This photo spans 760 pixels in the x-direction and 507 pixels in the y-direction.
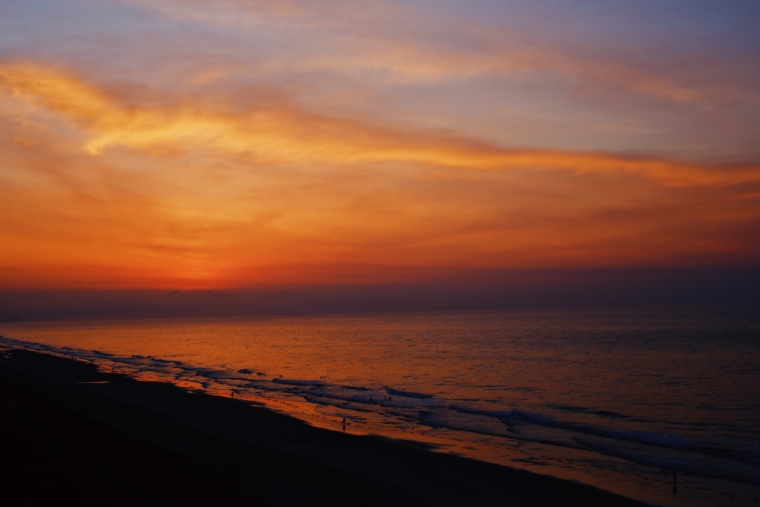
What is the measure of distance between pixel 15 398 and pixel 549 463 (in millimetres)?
24900

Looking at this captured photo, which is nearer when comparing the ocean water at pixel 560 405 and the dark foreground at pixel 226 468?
→ the dark foreground at pixel 226 468

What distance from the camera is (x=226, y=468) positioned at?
16.2 metres

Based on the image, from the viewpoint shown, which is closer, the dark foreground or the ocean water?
the dark foreground

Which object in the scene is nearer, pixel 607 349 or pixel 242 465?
pixel 242 465

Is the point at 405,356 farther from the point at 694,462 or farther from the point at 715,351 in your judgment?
the point at 694,462

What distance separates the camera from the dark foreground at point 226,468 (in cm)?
1323

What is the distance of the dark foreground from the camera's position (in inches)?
521

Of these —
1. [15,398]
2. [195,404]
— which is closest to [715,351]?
[195,404]

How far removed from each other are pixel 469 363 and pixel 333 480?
154 ft

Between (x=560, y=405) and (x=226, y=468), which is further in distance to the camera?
(x=560, y=405)

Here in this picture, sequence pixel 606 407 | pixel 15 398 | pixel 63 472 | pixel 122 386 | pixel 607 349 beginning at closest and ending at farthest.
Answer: pixel 63 472 < pixel 15 398 < pixel 606 407 < pixel 122 386 < pixel 607 349

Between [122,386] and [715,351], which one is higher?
[715,351]

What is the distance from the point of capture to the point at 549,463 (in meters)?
20.1

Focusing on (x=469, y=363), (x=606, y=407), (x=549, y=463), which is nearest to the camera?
(x=549, y=463)
